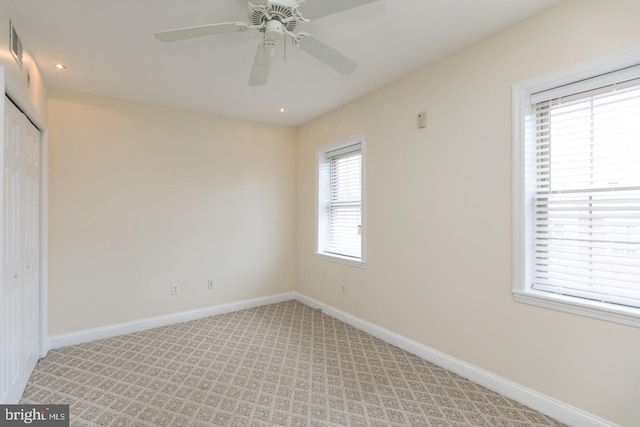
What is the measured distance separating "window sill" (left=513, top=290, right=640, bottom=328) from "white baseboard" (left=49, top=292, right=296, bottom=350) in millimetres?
3198

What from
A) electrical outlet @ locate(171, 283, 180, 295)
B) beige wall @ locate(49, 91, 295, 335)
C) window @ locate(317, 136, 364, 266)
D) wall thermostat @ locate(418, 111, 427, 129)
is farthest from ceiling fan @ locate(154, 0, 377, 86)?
electrical outlet @ locate(171, 283, 180, 295)

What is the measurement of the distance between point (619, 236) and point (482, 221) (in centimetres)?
76

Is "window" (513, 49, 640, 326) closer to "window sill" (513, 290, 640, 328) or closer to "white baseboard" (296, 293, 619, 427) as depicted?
"window sill" (513, 290, 640, 328)

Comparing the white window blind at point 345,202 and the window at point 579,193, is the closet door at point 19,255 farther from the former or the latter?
the window at point 579,193

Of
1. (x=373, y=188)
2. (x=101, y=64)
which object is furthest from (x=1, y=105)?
(x=373, y=188)

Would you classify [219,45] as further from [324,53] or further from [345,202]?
[345,202]

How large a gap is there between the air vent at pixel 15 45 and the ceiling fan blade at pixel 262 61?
1548 millimetres

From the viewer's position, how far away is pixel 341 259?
3.87 meters

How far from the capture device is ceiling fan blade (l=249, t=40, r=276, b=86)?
5.97ft

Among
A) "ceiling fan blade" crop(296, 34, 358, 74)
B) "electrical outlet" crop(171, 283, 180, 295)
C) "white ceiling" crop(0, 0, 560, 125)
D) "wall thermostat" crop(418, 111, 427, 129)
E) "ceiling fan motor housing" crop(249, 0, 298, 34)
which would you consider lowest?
"electrical outlet" crop(171, 283, 180, 295)

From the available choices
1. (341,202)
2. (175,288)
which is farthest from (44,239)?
(341,202)

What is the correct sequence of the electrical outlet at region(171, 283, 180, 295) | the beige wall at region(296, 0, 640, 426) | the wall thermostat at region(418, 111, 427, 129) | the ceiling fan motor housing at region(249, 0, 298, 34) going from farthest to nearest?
the electrical outlet at region(171, 283, 180, 295), the wall thermostat at region(418, 111, 427, 129), the beige wall at region(296, 0, 640, 426), the ceiling fan motor housing at region(249, 0, 298, 34)

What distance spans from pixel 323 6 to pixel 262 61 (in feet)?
1.78

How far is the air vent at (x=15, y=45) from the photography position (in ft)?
6.69
